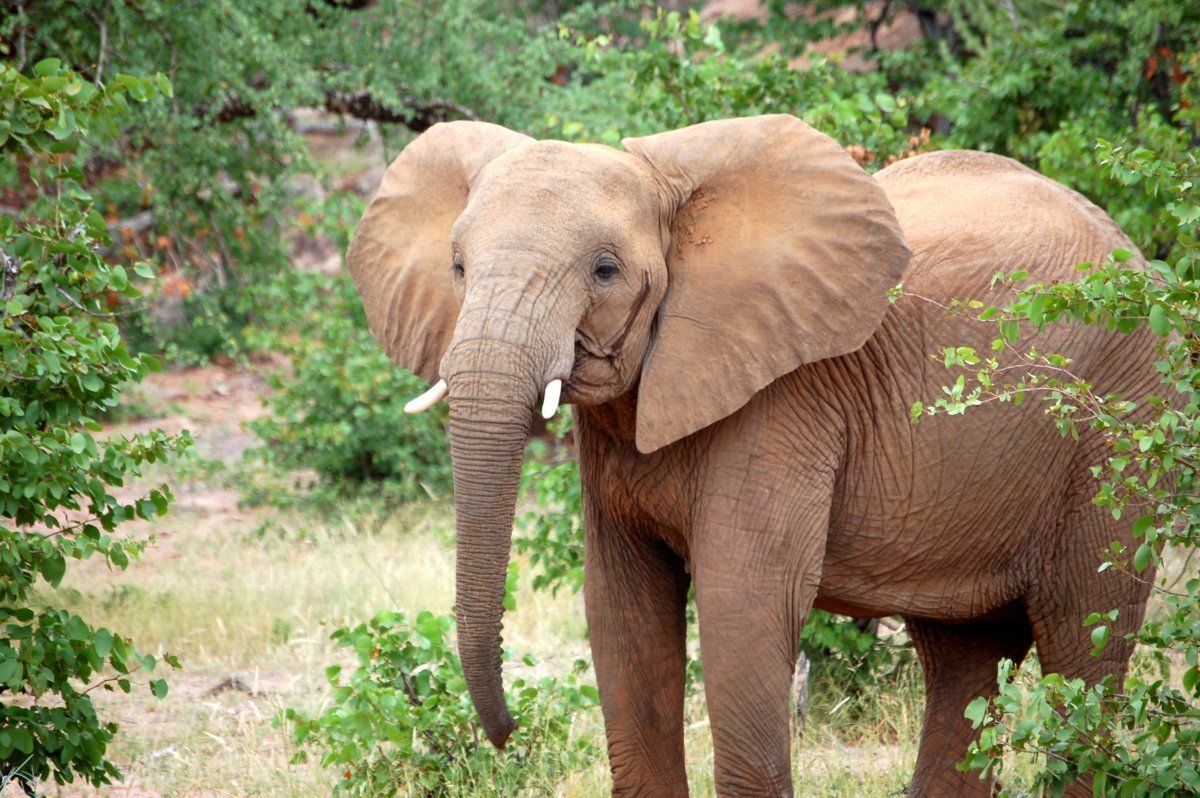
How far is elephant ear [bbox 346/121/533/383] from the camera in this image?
4.12m

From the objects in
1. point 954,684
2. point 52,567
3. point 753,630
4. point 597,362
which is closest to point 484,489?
point 597,362

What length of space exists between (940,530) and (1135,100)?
491 cm

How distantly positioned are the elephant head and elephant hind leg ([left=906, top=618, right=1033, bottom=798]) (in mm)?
1495

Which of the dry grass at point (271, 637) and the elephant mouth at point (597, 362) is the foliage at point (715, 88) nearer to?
the dry grass at point (271, 637)

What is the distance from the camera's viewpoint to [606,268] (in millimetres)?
3746

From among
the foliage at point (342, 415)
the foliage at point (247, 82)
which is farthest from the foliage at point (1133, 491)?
the foliage at point (342, 415)

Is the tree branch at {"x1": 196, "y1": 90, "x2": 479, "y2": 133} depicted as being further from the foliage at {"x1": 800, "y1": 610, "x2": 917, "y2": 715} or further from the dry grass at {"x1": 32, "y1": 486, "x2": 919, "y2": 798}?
the foliage at {"x1": 800, "y1": 610, "x2": 917, "y2": 715}

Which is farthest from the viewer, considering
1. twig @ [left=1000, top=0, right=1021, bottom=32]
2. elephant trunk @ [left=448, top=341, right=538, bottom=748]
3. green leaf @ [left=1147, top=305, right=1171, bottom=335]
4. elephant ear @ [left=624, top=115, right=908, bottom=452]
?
twig @ [left=1000, top=0, right=1021, bottom=32]

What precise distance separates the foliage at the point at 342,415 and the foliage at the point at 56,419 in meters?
4.85

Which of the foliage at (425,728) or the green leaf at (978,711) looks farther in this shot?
the foliage at (425,728)

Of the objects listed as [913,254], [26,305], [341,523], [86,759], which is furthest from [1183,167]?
[341,523]

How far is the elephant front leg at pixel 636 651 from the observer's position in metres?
4.31

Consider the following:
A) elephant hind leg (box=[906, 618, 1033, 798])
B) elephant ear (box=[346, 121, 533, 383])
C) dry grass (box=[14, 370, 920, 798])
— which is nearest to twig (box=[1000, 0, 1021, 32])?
dry grass (box=[14, 370, 920, 798])

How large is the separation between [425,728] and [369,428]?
493 cm
